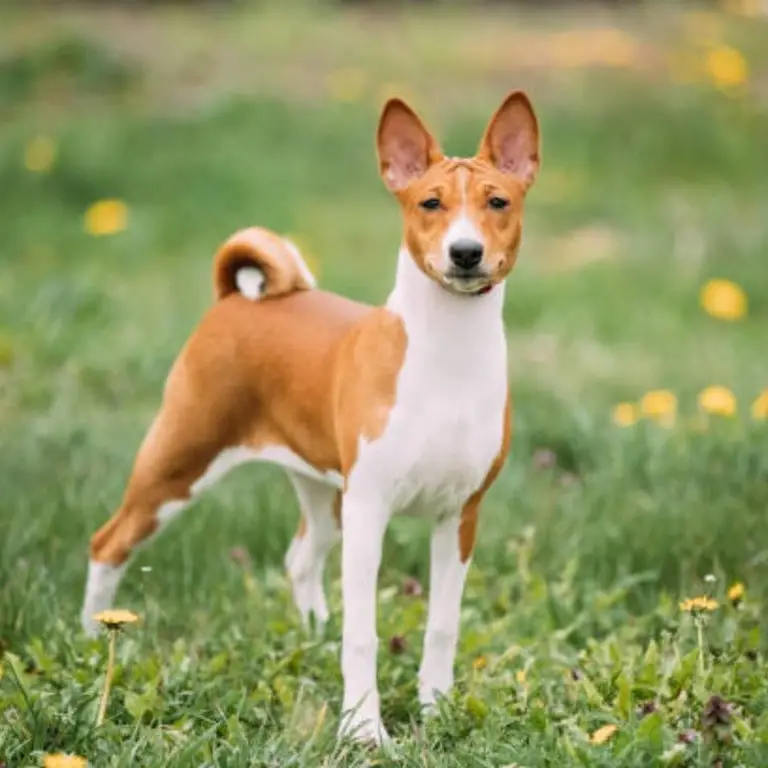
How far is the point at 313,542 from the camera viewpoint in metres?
4.19

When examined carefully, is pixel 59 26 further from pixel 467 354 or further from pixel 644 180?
pixel 467 354

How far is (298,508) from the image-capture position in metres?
4.80

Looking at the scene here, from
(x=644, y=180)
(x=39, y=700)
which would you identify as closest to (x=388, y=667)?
(x=39, y=700)

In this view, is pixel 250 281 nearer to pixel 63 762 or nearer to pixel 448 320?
pixel 448 320

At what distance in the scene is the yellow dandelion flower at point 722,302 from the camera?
638 cm

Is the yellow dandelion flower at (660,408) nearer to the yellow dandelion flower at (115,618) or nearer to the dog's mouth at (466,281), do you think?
the dog's mouth at (466,281)

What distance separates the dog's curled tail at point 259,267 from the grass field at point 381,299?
829 millimetres

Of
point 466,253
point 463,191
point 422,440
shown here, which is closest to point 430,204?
point 463,191

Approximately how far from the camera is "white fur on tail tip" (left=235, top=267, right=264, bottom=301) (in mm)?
3943

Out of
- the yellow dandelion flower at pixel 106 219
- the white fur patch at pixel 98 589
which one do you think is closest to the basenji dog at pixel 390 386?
the white fur patch at pixel 98 589

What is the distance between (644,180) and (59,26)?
467cm

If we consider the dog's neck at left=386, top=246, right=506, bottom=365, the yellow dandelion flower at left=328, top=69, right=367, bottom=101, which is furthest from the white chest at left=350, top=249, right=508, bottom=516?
the yellow dandelion flower at left=328, top=69, right=367, bottom=101

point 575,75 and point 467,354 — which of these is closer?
point 467,354

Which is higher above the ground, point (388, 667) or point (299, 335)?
point (299, 335)
